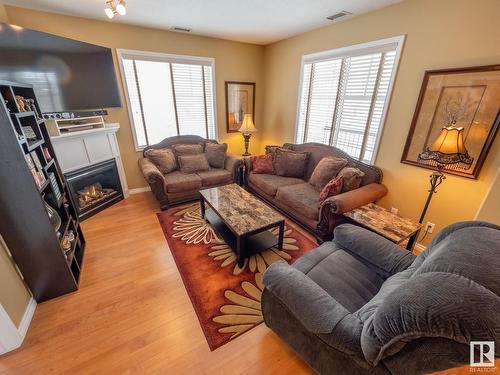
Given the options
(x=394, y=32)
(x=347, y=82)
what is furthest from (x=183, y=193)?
(x=394, y=32)

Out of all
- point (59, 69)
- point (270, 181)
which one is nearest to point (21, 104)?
point (59, 69)

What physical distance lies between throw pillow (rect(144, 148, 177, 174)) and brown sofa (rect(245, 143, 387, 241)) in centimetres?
125

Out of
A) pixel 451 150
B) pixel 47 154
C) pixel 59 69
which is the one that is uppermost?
pixel 59 69

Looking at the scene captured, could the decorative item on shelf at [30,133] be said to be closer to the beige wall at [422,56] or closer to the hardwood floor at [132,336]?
the hardwood floor at [132,336]

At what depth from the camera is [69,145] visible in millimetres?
2654

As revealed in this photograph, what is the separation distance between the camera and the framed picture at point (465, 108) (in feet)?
5.80

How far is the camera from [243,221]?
2100mm

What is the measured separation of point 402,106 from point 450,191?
40.5 inches

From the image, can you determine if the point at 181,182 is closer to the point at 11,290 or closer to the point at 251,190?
the point at 251,190

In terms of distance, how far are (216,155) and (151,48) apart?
1876 millimetres

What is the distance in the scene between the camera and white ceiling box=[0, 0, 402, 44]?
7.54ft

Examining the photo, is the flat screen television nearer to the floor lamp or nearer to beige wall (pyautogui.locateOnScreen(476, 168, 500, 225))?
the floor lamp

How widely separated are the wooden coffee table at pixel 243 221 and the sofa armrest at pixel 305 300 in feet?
2.38

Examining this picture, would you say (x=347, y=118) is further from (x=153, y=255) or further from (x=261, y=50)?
(x=153, y=255)
